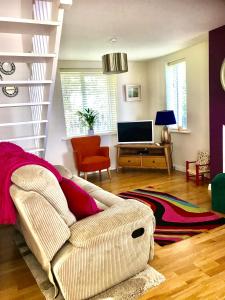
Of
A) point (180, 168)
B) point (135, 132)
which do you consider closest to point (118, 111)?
point (135, 132)

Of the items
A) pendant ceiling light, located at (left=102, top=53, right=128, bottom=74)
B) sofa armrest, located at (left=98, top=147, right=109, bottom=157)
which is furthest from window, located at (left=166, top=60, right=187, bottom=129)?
pendant ceiling light, located at (left=102, top=53, right=128, bottom=74)

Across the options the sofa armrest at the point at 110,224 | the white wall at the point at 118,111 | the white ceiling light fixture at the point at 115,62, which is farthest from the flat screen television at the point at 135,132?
the sofa armrest at the point at 110,224

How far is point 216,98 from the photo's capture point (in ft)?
12.1

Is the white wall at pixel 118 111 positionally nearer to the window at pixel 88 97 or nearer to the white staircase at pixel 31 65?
the window at pixel 88 97

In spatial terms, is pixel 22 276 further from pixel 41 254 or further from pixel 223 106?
pixel 223 106

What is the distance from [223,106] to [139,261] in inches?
101

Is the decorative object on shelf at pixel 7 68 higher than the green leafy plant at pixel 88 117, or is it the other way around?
the decorative object on shelf at pixel 7 68

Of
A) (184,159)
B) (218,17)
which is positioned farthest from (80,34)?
(184,159)

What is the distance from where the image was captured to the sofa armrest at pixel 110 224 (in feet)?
5.56

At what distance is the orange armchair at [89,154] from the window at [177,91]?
1.60m

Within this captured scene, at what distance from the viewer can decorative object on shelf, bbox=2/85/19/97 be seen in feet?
8.27

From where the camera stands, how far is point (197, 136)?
4574mm

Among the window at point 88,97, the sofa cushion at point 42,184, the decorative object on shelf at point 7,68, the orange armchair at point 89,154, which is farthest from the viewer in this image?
the window at point 88,97

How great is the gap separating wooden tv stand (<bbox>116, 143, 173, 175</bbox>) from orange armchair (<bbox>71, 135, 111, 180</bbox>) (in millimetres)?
438
